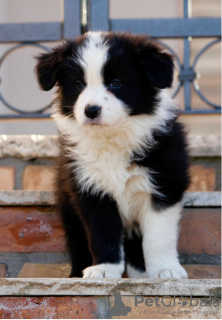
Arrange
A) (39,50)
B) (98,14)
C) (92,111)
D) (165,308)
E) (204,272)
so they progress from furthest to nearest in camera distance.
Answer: (39,50) < (98,14) < (204,272) < (92,111) < (165,308)

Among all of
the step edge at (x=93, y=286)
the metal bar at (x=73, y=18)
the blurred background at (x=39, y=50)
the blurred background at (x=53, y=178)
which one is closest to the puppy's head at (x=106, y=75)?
the blurred background at (x=53, y=178)

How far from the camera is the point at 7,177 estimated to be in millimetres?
2656

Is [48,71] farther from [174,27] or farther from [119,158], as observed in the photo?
[174,27]

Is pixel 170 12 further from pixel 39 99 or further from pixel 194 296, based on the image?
pixel 194 296

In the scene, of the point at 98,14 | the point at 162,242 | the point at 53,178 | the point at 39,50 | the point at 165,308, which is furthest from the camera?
the point at 39,50

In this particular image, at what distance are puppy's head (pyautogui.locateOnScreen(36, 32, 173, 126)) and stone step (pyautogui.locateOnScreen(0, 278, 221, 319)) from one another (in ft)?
2.19

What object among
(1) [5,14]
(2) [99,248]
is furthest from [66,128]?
(1) [5,14]

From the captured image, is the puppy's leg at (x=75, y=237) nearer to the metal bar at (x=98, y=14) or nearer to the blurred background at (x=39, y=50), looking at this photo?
the metal bar at (x=98, y=14)

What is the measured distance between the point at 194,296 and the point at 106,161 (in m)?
0.75

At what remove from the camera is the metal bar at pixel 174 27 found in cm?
291

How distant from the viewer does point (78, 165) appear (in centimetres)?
207

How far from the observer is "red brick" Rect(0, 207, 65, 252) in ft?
7.23

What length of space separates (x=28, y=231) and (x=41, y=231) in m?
0.06

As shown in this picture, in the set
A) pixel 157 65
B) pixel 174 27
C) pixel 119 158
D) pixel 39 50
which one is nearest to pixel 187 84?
pixel 174 27
